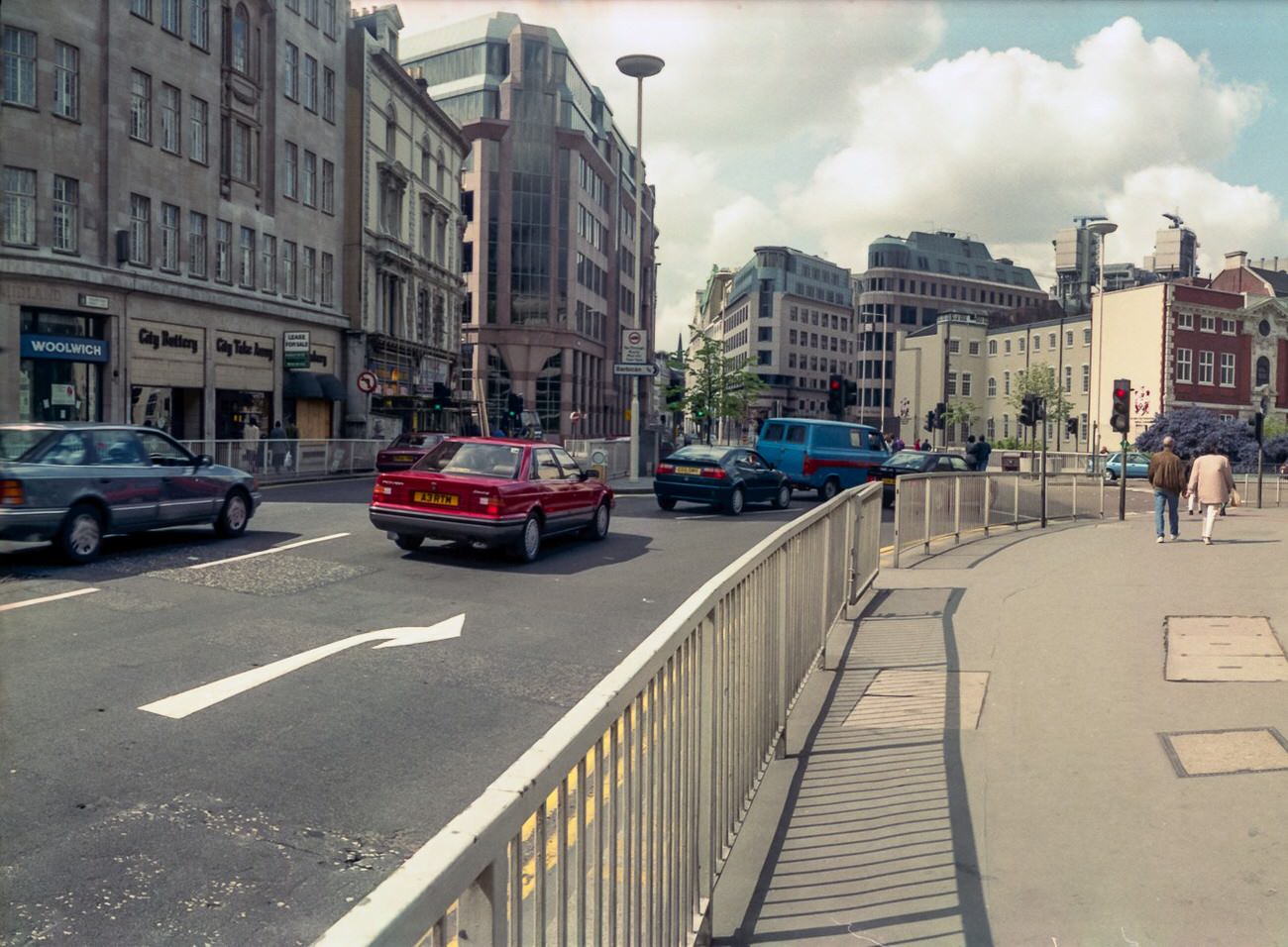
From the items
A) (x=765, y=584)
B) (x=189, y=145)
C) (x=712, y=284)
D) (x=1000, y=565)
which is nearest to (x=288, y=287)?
(x=189, y=145)

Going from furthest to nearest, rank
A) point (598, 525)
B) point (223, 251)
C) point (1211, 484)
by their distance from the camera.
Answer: point (223, 251)
point (1211, 484)
point (598, 525)

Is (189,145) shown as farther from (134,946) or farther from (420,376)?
(134,946)

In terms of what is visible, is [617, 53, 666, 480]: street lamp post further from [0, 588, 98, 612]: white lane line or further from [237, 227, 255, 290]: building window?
[0, 588, 98, 612]: white lane line

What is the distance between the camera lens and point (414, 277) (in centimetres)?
4991

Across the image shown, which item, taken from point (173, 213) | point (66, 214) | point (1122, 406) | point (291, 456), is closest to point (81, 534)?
point (291, 456)

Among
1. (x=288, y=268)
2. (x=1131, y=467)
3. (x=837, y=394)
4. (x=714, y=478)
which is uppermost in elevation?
(x=288, y=268)

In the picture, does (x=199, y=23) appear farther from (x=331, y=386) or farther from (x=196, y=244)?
(x=331, y=386)

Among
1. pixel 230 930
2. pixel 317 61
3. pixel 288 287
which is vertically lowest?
pixel 230 930

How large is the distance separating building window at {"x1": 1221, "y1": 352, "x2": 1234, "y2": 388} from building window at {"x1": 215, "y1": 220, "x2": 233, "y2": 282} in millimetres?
67719

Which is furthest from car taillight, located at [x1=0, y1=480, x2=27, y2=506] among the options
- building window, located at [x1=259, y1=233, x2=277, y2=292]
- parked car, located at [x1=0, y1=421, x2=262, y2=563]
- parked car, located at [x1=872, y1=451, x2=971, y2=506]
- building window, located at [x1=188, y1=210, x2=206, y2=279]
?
building window, located at [x1=259, y1=233, x2=277, y2=292]

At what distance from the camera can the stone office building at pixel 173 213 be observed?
27.5 metres

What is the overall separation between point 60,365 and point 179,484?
57.4 ft

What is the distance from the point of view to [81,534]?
12086 millimetres

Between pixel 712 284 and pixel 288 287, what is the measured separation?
137023 millimetres
